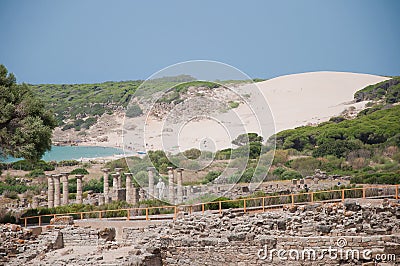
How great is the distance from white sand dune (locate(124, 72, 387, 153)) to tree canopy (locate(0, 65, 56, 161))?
14.6 ft

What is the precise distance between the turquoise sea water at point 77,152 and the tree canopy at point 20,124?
2011 inches

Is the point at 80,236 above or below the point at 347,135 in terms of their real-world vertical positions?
below

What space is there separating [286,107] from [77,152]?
2757cm

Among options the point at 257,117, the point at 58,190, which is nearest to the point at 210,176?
the point at 257,117

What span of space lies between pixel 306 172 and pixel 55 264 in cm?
2843

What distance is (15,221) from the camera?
2683 cm

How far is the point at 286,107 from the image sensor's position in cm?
8856

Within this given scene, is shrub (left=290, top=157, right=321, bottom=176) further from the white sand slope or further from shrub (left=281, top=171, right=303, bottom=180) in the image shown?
the white sand slope

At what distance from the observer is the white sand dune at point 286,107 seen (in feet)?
111

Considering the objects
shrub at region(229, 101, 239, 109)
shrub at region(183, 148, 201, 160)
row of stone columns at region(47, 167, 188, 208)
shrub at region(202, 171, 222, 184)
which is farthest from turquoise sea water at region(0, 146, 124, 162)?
shrub at region(202, 171, 222, 184)

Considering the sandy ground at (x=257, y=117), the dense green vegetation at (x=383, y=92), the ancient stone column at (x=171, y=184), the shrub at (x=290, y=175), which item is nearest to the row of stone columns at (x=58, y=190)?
the sandy ground at (x=257, y=117)

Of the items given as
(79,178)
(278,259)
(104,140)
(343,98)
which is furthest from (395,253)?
(104,140)

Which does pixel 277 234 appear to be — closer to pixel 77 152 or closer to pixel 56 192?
pixel 56 192

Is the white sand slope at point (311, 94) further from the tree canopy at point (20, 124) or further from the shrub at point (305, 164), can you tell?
the tree canopy at point (20, 124)
